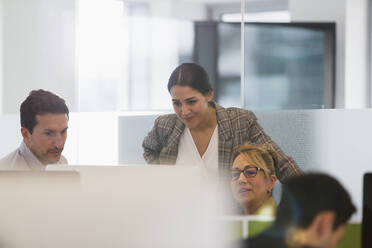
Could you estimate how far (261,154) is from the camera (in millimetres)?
2557

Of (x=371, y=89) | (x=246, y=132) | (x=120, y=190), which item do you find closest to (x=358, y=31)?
(x=371, y=89)

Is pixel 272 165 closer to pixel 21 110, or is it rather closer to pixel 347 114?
pixel 347 114

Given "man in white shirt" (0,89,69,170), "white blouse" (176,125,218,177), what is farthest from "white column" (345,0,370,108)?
"man in white shirt" (0,89,69,170)

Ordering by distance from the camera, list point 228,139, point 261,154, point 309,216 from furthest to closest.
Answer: point 228,139 → point 261,154 → point 309,216

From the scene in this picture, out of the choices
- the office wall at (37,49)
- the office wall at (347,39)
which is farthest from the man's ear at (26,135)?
the office wall at (347,39)

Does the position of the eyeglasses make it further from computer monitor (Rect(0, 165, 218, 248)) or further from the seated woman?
computer monitor (Rect(0, 165, 218, 248))

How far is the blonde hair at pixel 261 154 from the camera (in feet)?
8.27

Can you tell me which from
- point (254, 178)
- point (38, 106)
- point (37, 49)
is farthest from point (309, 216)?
point (37, 49)

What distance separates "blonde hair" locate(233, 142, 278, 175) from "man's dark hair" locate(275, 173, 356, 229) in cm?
151

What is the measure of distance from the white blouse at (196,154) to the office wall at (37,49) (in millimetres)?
1080

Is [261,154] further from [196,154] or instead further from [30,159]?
[30,159]

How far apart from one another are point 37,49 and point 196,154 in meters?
1.57

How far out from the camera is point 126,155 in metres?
3.17

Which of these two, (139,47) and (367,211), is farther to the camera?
(139,47)
